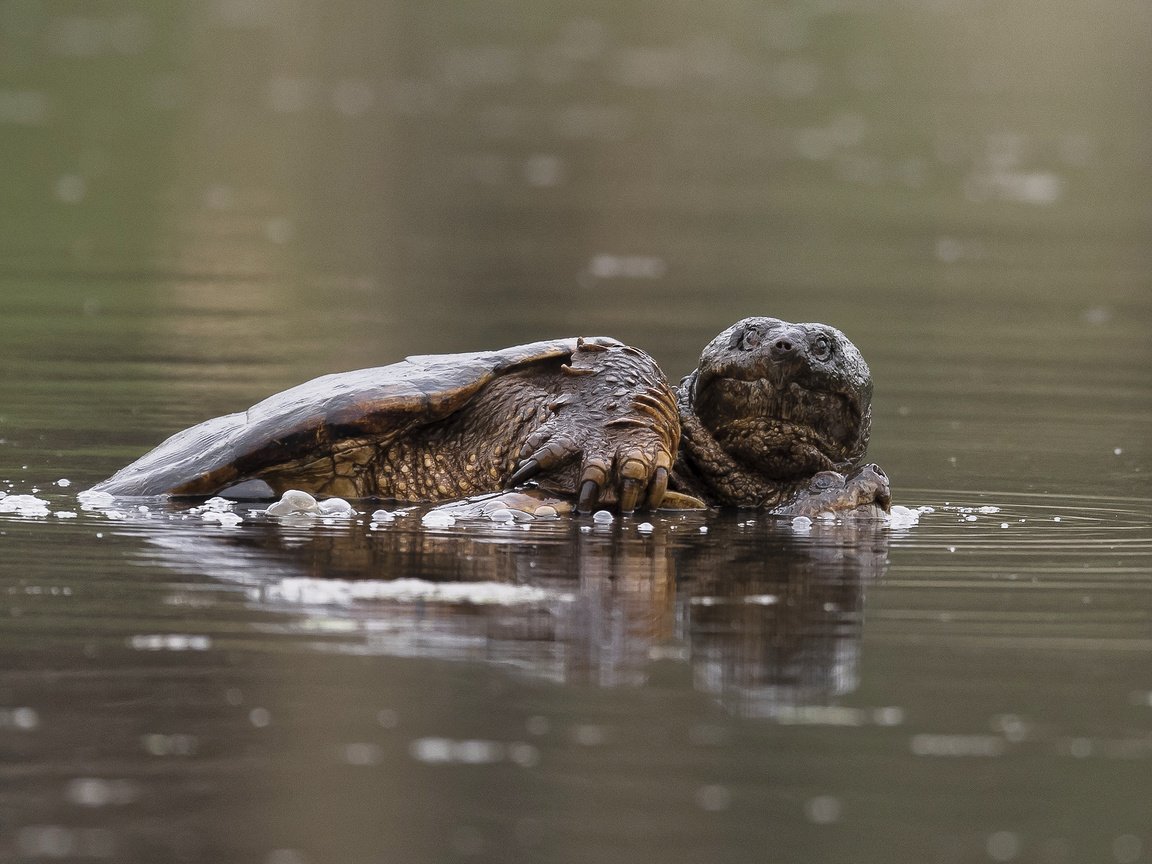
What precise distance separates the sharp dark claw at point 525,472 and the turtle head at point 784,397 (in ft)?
2.47

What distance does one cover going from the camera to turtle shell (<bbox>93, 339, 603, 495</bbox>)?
665cm

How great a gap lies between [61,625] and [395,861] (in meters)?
1.70

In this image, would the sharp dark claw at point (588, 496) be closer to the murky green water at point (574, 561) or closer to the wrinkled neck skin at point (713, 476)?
the murky green water at point (574, 561)

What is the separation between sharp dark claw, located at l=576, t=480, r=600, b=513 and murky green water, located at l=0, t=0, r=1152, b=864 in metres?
0.07

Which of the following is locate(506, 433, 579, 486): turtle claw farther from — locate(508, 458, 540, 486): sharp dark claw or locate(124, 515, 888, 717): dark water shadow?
locate(124, 515, 888, 717): dark water shadow

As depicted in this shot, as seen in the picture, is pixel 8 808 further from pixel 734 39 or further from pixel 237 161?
pixel 734 39

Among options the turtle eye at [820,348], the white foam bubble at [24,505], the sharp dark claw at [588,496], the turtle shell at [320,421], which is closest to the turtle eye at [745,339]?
the turtle eye at [820,348]

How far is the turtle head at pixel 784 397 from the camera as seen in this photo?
22.3 feet

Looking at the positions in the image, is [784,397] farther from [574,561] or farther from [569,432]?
[574,561]

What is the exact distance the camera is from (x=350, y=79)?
33.4 metres

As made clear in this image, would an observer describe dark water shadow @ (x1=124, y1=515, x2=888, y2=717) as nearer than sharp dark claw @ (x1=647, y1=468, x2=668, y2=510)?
Yes

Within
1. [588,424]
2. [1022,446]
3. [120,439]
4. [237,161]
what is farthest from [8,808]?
[237,161]

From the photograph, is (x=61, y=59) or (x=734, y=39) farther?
(x=734, y=39)

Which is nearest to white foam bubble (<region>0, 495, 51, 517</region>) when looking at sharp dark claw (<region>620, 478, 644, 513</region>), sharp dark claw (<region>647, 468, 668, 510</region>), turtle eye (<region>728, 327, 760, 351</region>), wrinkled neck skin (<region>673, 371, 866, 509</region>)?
sharp dark claw (<region>620, 478, 644, 513</region>)
